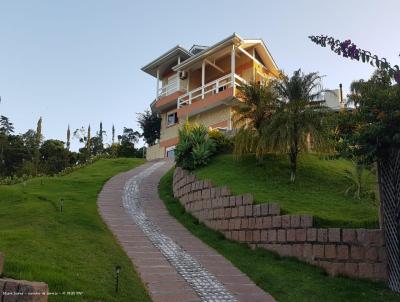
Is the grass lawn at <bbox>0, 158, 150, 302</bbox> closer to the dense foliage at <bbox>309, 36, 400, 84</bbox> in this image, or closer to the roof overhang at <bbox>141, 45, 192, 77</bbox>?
the dense foliage at <bbox>309, 36, 400, 84</bbox>

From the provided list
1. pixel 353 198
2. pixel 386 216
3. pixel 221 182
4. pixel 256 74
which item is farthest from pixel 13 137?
pixel 386 216

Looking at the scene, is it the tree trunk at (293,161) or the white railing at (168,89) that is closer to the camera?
the tree trunk at (293,161)

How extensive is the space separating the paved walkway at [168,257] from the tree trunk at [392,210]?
218 centimetres

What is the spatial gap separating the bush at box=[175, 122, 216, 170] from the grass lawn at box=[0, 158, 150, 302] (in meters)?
3.39

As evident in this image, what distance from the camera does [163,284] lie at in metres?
7.82

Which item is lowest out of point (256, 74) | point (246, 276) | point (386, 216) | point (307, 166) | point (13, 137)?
point (246, 276)

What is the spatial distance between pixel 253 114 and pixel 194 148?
2393 mm

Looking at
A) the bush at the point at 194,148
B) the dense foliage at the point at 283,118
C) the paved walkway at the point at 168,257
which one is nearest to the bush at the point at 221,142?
the bush at the point at 194,148

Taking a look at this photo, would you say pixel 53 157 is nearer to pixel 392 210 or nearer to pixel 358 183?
pixel 358 183

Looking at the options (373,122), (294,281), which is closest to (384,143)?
(373,122)

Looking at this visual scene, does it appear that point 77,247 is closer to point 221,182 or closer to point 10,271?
point 10,271

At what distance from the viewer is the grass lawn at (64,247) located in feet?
21.5

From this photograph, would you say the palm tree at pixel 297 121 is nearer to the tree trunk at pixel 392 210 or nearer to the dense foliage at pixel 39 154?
the tree trunk at pixel 392 210

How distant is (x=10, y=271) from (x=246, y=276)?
170 inches
